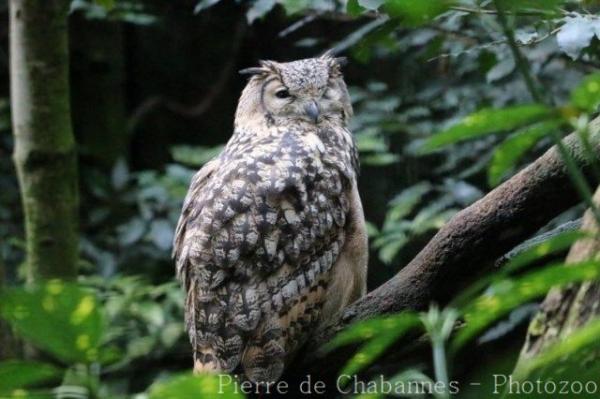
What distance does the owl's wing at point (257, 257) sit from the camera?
2236mm

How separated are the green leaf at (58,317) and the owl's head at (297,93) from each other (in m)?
2.23

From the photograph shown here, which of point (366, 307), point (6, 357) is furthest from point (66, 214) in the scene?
point (366, 307)

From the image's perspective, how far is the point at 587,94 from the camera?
2.03 feet

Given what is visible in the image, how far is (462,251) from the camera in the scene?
1871mm

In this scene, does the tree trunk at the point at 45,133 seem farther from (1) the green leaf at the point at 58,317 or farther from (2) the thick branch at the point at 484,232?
(1) the green leaf at the point at 58,317

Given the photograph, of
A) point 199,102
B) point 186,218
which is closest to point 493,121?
point 186,218

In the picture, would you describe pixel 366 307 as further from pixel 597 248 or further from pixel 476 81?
pixel 476 81

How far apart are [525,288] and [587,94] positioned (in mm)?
146

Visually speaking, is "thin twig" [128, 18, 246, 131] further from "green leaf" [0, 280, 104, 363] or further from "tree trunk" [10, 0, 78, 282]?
"green leaf" [0, 280, 104, 363]

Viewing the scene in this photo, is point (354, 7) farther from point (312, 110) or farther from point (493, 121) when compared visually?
point (493, 121)

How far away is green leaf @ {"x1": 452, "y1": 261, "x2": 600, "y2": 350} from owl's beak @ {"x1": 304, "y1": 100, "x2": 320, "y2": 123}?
213 centimetres

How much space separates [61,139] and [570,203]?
1768 millimetres

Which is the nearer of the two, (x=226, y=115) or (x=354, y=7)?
(x=354, y=7)

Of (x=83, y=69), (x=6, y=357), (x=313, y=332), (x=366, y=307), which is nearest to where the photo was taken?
(x=366, y=307)
